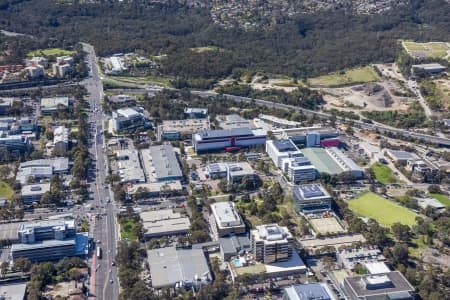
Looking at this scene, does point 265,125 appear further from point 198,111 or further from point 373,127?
point 373,127

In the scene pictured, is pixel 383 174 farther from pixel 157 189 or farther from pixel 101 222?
pixel 101 222

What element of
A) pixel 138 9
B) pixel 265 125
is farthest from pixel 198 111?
pixel 138 9

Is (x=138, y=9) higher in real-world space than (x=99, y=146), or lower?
higher

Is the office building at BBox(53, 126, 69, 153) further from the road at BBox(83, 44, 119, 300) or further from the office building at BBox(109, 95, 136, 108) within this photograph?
the office building at BBox(109, 95, 136, 108)

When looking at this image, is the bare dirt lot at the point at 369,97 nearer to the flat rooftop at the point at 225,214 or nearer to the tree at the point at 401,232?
the tree at the point at 401,232

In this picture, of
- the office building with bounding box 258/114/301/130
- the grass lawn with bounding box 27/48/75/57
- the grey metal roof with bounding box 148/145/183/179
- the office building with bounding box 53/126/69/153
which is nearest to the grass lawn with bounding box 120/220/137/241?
the grey metal roof with bounding box 148/145/183/179

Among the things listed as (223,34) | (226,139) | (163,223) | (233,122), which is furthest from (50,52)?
(163,223)
